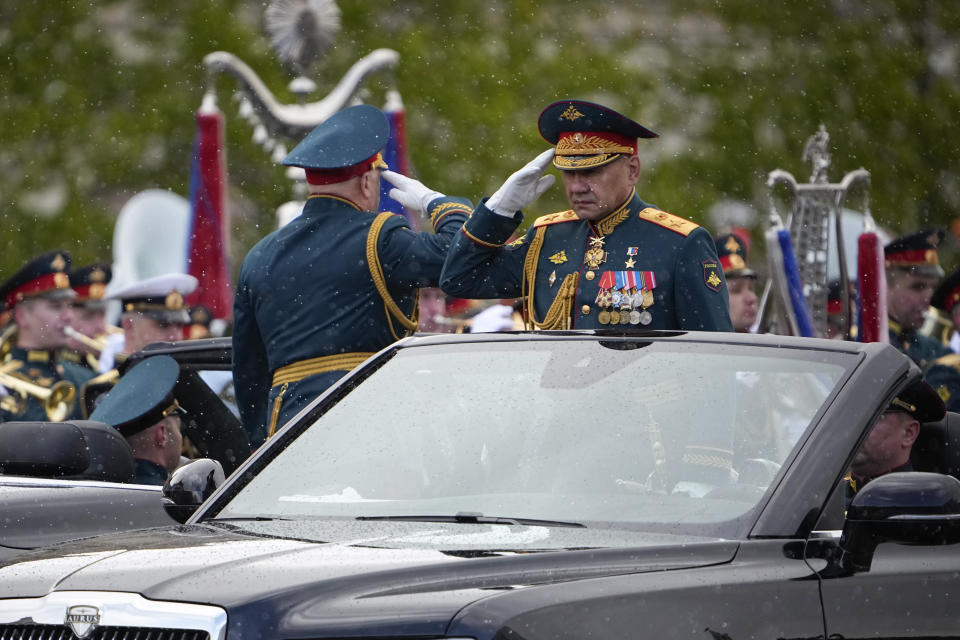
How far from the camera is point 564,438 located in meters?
4.78

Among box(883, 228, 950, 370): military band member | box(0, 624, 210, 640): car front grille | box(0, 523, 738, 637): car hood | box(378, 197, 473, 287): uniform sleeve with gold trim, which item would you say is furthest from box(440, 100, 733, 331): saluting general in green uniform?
box(883, 228, 950, 370): military band member

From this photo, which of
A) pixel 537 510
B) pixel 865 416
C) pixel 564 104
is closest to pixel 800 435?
pixel 865 416

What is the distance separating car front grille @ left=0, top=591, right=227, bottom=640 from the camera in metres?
3.77

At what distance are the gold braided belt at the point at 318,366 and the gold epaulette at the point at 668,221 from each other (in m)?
1.19

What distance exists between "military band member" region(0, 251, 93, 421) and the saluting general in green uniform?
631 centimetres

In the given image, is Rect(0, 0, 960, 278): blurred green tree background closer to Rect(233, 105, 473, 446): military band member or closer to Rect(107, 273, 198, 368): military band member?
Rect(107, 273, 198, 368): military band member

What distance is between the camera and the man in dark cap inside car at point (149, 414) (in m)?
7.72

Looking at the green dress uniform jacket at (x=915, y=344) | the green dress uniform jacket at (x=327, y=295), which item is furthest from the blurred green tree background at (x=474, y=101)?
the green dress uniform jacket at (x=327, y=295)

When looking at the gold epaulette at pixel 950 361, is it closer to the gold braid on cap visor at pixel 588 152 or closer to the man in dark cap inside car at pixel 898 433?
the gold braid on cap visor at pixel 588 152

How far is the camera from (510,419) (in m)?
4.88

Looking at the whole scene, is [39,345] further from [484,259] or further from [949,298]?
[484,259]

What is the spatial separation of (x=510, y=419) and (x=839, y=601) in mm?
955

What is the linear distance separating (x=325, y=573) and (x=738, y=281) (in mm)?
8678

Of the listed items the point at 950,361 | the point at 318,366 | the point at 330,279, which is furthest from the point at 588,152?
the point at 950,361
